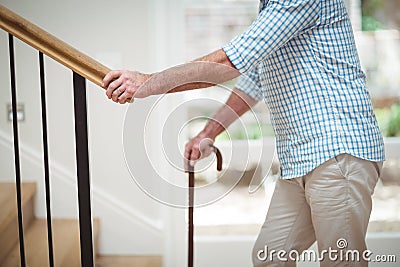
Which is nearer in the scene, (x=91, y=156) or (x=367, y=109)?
(x=367, y=109)

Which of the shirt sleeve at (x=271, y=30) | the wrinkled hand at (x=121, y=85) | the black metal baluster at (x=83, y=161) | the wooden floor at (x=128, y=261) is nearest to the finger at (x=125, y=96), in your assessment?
the wrinkled hand at (x=121, y=85)

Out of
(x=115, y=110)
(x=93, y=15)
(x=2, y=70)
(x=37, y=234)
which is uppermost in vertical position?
(x=93, y=15)

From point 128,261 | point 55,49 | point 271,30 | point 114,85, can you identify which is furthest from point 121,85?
point 128,261

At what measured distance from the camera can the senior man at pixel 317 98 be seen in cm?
165

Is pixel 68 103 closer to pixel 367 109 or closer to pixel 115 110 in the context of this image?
pixel 115 110

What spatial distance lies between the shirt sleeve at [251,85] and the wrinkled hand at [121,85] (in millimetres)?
591

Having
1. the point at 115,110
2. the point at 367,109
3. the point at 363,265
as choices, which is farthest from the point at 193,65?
the point at 115,110

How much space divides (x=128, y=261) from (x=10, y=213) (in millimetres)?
687

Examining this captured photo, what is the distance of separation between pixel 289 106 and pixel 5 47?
73.2 inches

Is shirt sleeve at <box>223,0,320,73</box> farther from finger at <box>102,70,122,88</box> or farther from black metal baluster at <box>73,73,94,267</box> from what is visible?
black metal baluster at <box>73,73,94,267</box>

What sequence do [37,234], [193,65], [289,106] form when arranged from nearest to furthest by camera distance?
1. [193,65]
2. [289,106]
3. [37,234]

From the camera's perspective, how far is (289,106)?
1784 millimetres

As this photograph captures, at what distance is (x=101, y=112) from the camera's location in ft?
10.2

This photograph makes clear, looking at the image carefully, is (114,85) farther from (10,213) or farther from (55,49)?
(10,213)
